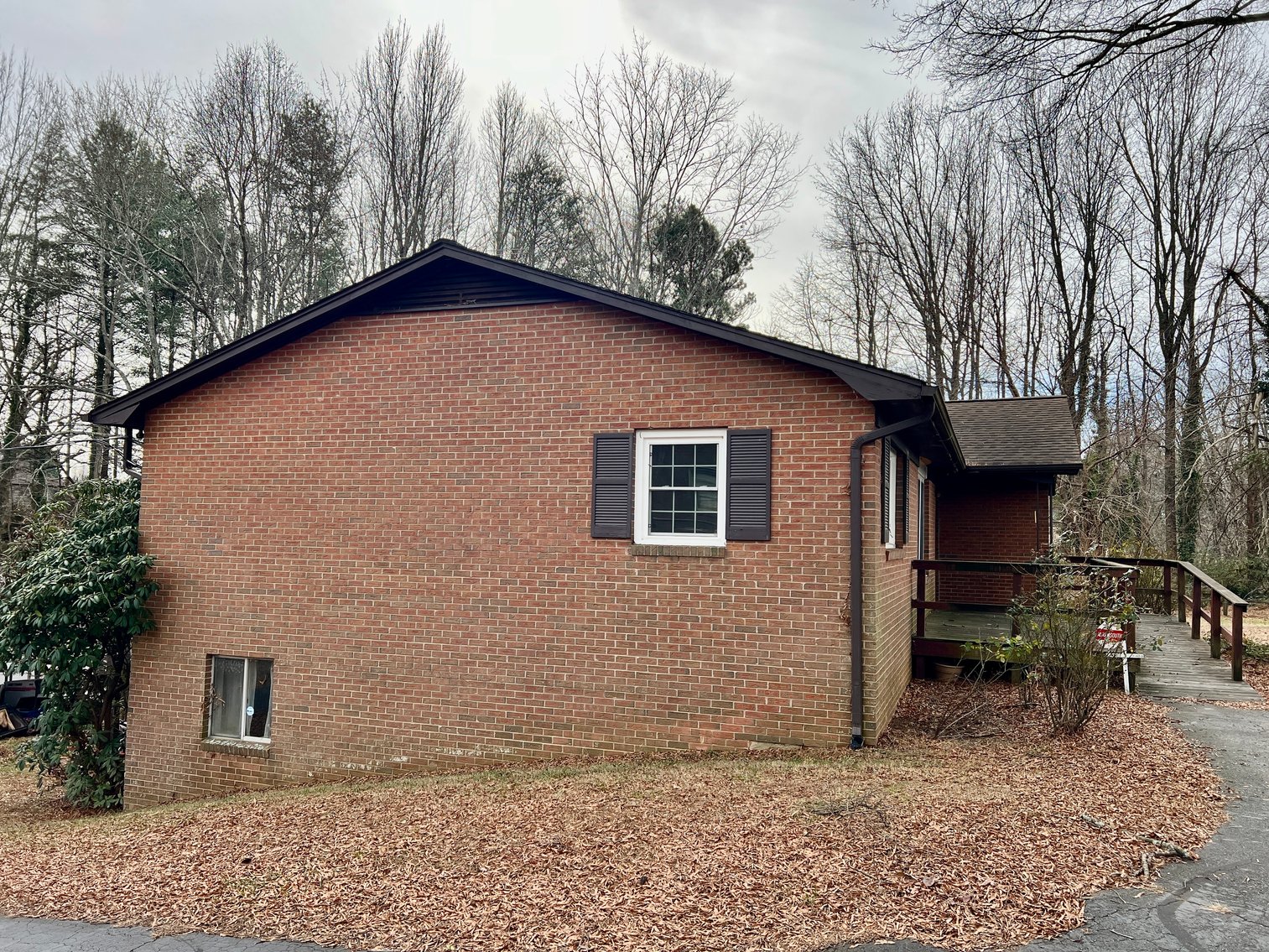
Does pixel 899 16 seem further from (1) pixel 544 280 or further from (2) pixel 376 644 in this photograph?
(2) pixel 376 644

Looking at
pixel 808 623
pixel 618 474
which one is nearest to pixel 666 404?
pixel 618 474

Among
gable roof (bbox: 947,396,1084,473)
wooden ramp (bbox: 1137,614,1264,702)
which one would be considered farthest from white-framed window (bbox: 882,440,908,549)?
gable roof (bbox: 947,396,1084,473)

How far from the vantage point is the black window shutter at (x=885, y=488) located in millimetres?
8586

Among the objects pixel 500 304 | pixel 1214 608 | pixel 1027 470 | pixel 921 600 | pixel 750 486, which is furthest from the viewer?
pixel 1027 470

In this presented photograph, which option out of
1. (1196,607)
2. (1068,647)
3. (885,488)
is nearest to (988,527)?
(1196,607)

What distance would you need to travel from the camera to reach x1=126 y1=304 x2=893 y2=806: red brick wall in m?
8.06

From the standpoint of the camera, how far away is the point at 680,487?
8.51 metres

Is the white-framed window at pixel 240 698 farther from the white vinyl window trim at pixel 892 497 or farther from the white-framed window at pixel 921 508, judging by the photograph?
the white-framed window at pixel 921 508

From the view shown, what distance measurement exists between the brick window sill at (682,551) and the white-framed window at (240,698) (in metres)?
4.96

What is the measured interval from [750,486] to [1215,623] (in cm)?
885

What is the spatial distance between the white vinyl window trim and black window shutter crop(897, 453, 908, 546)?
0.25m

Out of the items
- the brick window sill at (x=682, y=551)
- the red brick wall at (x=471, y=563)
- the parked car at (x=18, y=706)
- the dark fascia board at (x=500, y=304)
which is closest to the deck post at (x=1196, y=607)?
the red brick wall at (x=471, y=563)

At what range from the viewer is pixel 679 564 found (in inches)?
329

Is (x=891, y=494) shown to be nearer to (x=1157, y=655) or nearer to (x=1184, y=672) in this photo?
(x=1184, y=672)
